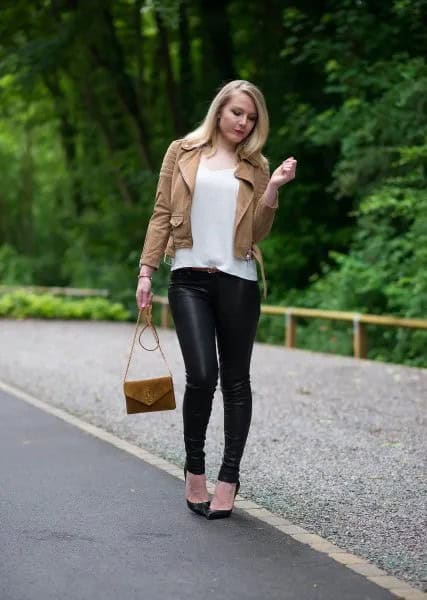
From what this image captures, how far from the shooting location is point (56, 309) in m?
27.7

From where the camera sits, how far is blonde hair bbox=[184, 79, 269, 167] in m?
6.13

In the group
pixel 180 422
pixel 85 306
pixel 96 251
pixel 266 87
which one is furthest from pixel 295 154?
pixel 180 422

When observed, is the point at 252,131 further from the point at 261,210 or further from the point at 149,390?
the point at 149,390

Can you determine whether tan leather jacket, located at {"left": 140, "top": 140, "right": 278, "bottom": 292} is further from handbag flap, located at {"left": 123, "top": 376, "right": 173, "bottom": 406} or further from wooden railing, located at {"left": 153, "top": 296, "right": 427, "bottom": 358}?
wooden railing, located at {"left": 153, "top": 296, "right": 427, "bottom": 358}

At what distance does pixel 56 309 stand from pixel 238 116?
21845mm

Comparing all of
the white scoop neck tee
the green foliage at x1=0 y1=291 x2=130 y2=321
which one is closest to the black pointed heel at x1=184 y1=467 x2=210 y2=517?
the white scoop neck tee

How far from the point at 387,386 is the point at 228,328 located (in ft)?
24.1

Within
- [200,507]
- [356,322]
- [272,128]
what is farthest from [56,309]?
[200,507]

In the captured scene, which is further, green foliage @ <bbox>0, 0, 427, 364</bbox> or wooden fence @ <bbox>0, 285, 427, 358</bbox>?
green foliage @ <bbox>0, 0, 427, 364</bbox>

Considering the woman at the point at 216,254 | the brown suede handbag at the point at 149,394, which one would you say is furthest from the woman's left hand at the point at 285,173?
the brown suede handbag at the point at 149,394

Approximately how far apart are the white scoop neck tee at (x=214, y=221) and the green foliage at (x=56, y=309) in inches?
829

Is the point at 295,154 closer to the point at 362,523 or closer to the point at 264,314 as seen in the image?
the point at 264,314

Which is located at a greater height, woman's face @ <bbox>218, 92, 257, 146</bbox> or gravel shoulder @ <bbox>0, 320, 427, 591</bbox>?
woman's face @ <bbox>218, 92, 257, 146</bbox>

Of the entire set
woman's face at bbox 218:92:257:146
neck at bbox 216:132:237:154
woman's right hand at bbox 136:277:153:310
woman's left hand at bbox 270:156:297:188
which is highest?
woman's face at bbox 218:92:257:146
